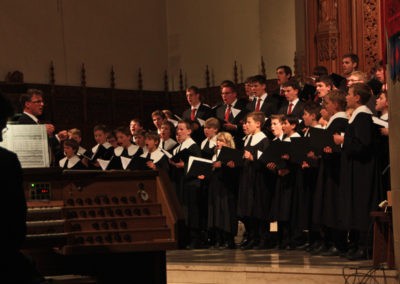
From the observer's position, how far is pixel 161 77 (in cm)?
1527

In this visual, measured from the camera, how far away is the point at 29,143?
17.9 ft

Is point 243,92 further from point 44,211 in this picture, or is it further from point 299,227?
point 44,211

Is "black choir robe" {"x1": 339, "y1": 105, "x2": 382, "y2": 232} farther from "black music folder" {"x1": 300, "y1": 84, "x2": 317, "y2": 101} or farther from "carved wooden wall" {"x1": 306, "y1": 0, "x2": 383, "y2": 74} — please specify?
"carved wooden wall" {"x1": 306, "y1": 0, "x2": 383, "y2": 74}

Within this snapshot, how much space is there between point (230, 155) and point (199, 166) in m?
0.43

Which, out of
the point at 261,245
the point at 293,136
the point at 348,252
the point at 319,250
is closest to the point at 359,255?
the point at 348,252

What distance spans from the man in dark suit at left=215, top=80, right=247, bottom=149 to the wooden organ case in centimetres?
419

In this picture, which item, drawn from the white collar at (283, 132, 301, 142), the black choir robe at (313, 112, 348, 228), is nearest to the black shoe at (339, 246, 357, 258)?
the black choir robe at (313, 112, 348, 228)

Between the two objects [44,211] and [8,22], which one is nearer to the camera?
[44,211]

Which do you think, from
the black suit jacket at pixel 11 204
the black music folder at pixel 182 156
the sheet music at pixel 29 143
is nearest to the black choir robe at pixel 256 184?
the black music folder at pixel 182 156

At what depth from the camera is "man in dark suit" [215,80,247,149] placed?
9.81 metres

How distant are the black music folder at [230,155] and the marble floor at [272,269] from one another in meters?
0.90

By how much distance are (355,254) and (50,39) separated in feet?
24.0

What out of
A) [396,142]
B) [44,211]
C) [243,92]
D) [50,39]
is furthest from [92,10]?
[44,211]

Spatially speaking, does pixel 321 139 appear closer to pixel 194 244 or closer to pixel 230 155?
pixel 230 155
